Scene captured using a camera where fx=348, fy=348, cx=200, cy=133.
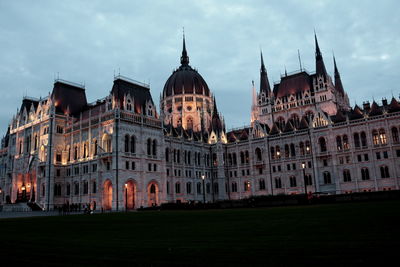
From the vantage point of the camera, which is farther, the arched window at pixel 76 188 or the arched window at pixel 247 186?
the arched window at pixel 247 186

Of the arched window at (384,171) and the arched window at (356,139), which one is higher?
the arched window at (356,139)

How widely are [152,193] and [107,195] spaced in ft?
29.3

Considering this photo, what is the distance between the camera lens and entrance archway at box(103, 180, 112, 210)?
63188 millimetres

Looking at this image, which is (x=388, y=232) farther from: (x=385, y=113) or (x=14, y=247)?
(x=385, y=113)

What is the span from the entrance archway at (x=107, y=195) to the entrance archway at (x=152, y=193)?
7146mm

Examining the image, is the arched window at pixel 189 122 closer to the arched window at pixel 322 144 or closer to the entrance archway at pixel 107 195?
the arched window at pixel 322 144

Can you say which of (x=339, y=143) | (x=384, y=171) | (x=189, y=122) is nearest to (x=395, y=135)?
(x=384, y=171)

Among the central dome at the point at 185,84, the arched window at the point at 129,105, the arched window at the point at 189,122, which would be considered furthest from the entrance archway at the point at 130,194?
the central dome at the point at 185,84

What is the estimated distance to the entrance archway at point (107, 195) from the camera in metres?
63.2

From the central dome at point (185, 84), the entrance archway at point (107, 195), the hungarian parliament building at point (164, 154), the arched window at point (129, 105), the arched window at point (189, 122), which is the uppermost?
the central dome at point (185, 84)

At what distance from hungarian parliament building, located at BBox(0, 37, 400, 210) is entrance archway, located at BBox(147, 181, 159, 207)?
22 cm

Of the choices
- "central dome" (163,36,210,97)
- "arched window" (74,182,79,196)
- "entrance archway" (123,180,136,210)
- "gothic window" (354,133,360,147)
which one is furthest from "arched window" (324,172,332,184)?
"arched window" (74,182,79,196)

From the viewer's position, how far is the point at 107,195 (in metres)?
64.0

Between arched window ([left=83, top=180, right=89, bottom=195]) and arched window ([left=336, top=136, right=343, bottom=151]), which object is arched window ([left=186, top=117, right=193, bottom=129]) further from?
arched window ([left=336, top=136, right=343, bottom=151])
